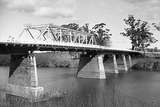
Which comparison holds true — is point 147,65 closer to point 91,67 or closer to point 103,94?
point 91,67

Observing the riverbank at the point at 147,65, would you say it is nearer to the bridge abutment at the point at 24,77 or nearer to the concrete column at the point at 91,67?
the concrete column at the point at 91,67

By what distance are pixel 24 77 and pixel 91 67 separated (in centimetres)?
2408

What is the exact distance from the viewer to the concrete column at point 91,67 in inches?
2042

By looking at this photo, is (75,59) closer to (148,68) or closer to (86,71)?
(148,68)

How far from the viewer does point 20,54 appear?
106ft

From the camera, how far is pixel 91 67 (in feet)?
174

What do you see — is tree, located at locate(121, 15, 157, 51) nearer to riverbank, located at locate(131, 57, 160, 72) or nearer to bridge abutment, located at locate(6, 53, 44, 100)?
riverbank, located at locate(131, 57, 160, 72)

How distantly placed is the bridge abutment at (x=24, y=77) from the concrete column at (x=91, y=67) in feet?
74.7

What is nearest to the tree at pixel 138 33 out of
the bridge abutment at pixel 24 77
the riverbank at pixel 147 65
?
the riverbank at pixel 147 65

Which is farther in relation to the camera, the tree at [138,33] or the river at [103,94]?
the tree at [138,33]

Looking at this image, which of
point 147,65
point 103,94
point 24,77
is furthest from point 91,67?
point 103,94

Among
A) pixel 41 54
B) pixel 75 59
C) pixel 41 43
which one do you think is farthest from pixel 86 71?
pixel 41 54

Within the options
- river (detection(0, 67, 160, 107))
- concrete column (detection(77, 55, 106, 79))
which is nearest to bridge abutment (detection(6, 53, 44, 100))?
river (detection(0, 67, 160, 107))

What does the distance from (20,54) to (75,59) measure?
5584 centimetres
